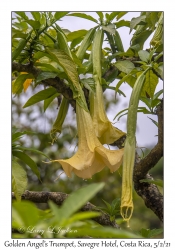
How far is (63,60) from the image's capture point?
813 mm

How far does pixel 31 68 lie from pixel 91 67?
131 mm

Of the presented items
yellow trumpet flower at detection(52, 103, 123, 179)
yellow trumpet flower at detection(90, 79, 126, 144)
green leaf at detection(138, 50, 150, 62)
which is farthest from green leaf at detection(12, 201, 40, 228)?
green leaf at detection(138, 50, 150, 62)

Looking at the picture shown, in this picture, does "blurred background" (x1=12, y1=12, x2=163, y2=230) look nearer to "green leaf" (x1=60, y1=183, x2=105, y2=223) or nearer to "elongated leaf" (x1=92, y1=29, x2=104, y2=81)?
"elongated leaf" (x1=92, y1=29, x2=104, y2=81)

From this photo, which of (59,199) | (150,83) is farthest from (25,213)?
(150,83)

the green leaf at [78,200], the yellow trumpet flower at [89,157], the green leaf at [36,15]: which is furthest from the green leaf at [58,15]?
the green leaf at [78,200]

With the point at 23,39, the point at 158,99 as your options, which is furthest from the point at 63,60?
the point at 158,99

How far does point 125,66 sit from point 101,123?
145 mm

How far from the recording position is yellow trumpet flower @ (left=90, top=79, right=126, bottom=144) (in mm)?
864

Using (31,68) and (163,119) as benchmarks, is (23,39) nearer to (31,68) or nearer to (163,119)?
(31,68)

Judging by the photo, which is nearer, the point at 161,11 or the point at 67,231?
the point at 67,231

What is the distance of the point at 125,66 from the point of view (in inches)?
36.0

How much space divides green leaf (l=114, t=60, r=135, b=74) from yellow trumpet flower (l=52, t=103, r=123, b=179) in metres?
0.15

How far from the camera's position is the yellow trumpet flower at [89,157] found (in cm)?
79
